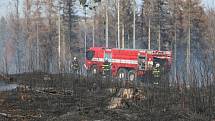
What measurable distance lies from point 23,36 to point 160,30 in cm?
2493

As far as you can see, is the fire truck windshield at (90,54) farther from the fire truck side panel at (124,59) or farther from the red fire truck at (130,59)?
the fire truck side panel at (124,59)

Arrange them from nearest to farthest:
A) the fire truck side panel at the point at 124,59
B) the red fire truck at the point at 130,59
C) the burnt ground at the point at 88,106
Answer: the burnt ground at the point at 88,106 < the red fire truck at the point at 130,59 < the fire truck side panel at the point at 124,59

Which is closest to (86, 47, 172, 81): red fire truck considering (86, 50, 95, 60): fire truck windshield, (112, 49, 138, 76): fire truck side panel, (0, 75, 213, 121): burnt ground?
(112, 49, 138, 76): fire truck side panel

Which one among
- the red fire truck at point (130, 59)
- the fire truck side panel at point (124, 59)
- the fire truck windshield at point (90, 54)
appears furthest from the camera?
the fire truck windshield at point (90, 54)

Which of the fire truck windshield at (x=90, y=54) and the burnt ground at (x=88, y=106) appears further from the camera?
the fire truck windshield at (x=90, y=54)

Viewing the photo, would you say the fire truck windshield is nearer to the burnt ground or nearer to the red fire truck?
the red fire truck

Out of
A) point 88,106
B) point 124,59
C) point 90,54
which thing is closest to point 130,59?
point 124,59

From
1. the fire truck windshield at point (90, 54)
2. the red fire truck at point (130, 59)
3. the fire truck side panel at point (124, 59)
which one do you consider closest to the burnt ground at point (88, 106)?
the red fire truck at point (130, 59)

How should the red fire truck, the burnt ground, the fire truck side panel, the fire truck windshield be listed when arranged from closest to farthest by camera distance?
the burnt ground → the red fire truck → the fire truck side panel → the fire truck windshield

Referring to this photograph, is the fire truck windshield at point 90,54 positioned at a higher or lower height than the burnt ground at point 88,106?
higher

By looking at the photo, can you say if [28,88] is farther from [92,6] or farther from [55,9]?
[55,9]

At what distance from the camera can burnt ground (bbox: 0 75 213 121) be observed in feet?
30.5

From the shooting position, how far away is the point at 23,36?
6750 centimetres

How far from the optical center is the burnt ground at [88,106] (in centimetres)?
930
